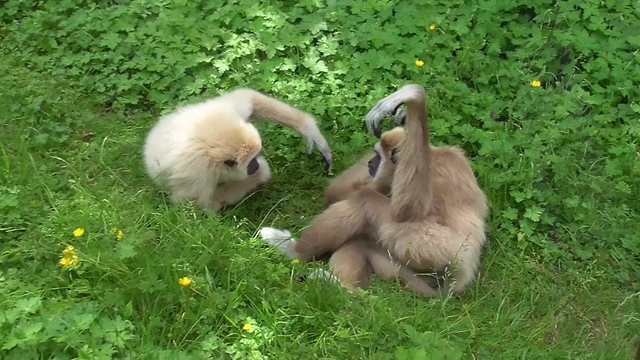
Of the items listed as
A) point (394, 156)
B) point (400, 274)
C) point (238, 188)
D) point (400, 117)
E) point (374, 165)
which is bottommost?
point (400, 274)

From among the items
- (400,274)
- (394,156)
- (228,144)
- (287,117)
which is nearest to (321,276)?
(400,274)

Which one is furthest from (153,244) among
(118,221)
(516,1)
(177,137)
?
(516,1)

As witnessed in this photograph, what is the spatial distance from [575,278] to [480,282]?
597 millimetres

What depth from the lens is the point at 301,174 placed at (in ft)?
15.8

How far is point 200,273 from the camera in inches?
147

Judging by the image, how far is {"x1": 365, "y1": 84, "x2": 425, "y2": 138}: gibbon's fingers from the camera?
3.60 meters

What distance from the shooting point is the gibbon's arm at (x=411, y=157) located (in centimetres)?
360

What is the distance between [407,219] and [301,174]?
1222mm

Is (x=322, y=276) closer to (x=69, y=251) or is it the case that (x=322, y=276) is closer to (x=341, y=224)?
(x=341, y=224)

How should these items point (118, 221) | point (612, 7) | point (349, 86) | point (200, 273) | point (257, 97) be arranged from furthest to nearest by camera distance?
1. point (612, 7)
2. point (349, 86)
3. point (257, 97)
4. point (118, 221)
5. point (200, 273)

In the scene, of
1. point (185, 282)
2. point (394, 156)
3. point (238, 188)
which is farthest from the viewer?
point (238, 188)

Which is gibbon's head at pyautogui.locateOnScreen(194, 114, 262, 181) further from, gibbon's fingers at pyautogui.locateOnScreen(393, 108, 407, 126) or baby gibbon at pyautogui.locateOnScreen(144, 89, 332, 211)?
gibbon's fingers at pyautogui.locateOnScreen(393, 108, 407, 126)

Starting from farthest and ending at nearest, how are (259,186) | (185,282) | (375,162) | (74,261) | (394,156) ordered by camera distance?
(259,186) → (375,162) → (394,156) → (74,261) → (185,282)

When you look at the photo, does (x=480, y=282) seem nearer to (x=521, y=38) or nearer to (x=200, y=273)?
(x=200, y=273)
